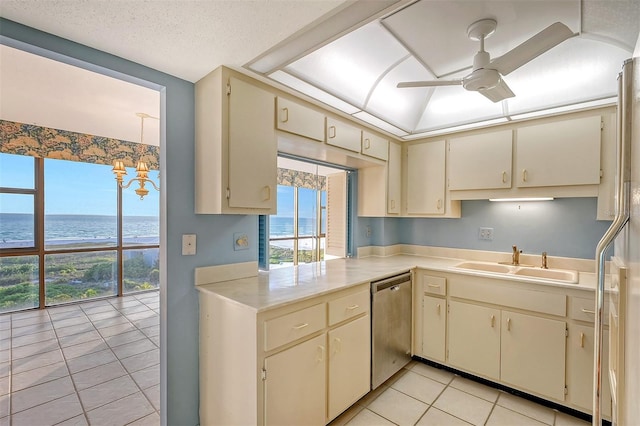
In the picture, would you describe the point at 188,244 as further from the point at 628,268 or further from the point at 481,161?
the point at 481,161

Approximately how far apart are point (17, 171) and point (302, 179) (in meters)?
4.04

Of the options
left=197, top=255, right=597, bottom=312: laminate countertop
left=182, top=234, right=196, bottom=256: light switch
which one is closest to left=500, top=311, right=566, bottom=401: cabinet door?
left=197, top=255, right=597, bottom=312: laminate countertop

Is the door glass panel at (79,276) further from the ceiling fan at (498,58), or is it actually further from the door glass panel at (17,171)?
the ceiling fan at (498,58)

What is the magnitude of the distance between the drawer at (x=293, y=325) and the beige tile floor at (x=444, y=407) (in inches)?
30.4

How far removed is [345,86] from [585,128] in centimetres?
185

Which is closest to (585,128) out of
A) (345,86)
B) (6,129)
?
(345,86)

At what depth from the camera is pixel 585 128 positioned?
7.07 ft

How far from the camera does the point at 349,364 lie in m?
1.94

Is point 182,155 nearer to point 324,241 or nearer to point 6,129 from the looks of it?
point 324,241

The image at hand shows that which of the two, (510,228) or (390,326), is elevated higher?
(510,228)

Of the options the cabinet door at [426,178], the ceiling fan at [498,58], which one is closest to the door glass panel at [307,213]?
the cabinet door at [426,178]

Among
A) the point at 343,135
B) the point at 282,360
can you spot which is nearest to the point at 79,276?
the point at 282,360

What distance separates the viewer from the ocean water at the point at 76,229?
13.1 feet

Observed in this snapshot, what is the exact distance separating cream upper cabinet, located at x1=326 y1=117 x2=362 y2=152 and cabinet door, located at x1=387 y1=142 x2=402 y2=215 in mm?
573
